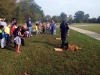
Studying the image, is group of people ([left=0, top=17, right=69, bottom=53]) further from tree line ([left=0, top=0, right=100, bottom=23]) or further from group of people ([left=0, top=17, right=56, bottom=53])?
tree line ([left=0, top=0, right=100, bottom=23])

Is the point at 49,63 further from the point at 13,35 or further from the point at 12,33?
the point at 12,33

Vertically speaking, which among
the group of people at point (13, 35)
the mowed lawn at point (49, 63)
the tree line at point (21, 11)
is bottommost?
the mowed lawn at point (49, 63)

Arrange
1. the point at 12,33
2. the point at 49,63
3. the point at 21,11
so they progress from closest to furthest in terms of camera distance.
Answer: the point at 49,63
the point at 12,33
the point at 21,11

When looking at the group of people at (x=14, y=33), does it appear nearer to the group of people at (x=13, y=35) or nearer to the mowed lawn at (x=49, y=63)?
the group of people at (x=13, y=35)

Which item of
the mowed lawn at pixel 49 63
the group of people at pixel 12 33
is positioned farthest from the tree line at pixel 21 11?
the mowed lawn at pixel 49 63

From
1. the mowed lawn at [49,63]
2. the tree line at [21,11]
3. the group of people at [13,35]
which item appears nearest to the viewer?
the mowed lawn at [49,63]

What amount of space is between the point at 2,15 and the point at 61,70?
115 feet

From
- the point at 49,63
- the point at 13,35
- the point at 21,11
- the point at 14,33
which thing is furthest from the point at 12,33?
the point at 21,11

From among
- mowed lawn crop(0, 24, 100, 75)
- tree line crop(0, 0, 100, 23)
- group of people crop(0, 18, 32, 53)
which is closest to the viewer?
mowed lawn crop(0, 24, 100, 75)

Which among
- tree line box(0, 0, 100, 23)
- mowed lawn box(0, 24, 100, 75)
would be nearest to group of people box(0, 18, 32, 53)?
mowed lawn box(0, 24, 100, 75)

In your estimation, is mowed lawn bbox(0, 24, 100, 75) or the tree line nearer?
mowed lawn bbox(0, 24, 100, 75)

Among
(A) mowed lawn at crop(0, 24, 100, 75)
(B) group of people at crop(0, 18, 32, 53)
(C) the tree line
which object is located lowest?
(A) mowed lawn at crop(0, 24, 100, 75)

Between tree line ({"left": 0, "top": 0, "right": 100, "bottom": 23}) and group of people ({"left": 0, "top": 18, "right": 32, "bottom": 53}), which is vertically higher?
tree line ({"left": 0, "top": 0, "right": 100, "bottom": 23})

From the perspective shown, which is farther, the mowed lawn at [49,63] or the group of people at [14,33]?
the group of people at [14,33]
